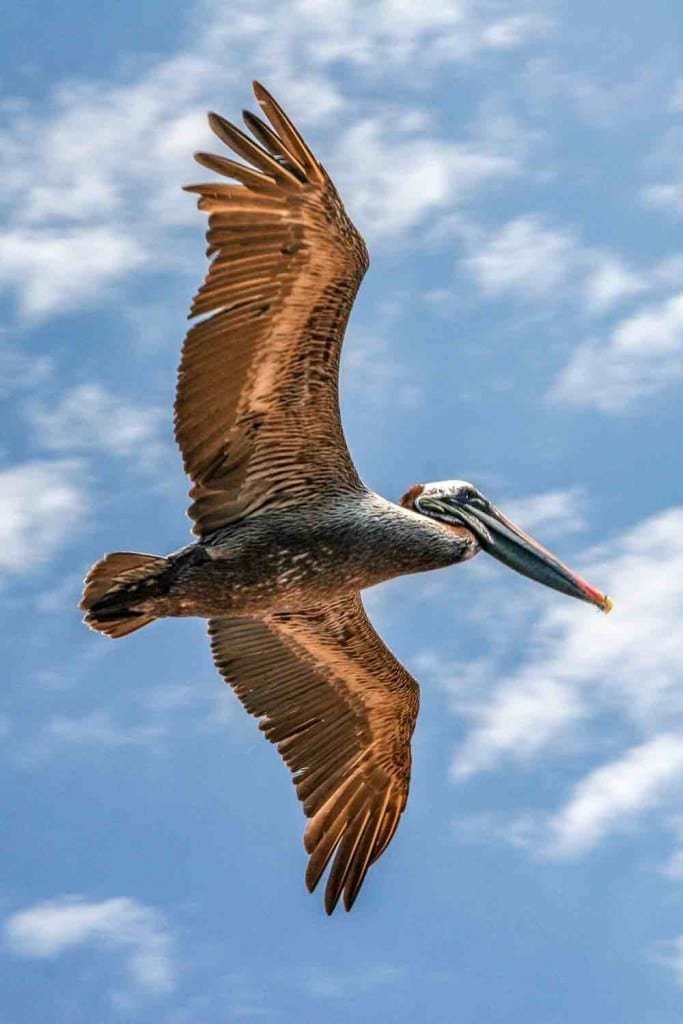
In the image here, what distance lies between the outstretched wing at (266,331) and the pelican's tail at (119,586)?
1.66 ft

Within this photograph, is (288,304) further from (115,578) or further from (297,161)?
(115,578)

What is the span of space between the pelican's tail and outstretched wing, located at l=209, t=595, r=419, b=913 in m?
1.28

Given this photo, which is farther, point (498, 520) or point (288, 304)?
point (498, 520)

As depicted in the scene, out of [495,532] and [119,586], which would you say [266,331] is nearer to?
[119,586]

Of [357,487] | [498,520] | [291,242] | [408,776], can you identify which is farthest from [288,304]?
[408,776]

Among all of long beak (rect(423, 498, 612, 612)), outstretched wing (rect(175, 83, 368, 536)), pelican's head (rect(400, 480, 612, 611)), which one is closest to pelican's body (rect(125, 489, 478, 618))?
outstretched wing (rect(175, 83, 368, 536))

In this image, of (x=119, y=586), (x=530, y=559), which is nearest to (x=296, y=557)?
(x=119, y=586)

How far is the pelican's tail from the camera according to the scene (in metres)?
12.2

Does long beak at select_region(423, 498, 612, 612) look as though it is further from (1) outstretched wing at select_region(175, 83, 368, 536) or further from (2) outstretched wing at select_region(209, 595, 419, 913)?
(1) outstretched wing at select_region(175, 83, 368, 536)

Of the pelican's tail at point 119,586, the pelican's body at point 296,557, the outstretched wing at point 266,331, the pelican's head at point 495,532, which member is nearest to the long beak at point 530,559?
the pelican's head at point 495,532

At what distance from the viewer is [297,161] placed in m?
11.9

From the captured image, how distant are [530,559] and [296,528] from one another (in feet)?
6.68

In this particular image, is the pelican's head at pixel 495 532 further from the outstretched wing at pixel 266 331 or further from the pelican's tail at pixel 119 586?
the pelican's tail at pixel 119 586

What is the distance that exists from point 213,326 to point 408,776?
3.65 meters
